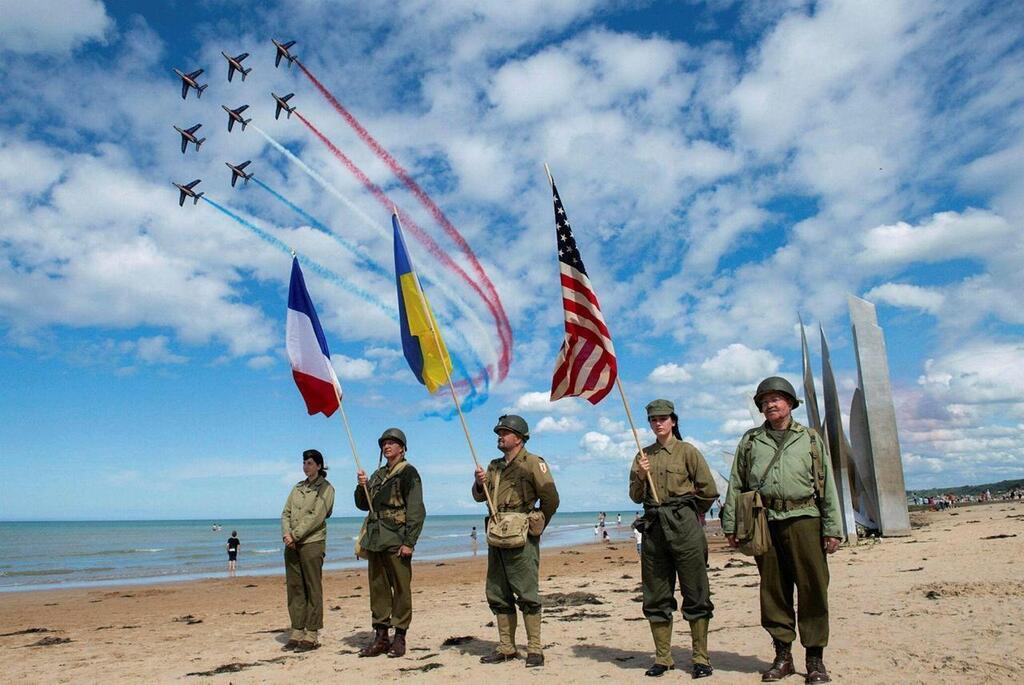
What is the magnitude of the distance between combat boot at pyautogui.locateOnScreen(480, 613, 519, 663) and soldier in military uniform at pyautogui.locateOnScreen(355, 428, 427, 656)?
97cm

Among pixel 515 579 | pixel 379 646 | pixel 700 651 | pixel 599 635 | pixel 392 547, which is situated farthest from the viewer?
pixel 599 635

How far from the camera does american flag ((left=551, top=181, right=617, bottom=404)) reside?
6738 millimetres

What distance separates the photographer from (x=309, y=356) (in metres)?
8.48

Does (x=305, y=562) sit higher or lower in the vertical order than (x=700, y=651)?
higher

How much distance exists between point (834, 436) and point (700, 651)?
16346 millimetres

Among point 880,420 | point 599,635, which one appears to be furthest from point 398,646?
point 880,420

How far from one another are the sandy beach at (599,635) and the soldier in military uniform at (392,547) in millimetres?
317

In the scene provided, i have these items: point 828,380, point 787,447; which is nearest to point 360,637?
point 787,447

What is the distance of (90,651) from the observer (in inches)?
341

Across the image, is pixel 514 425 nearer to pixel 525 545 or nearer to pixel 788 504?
pixel 525 545

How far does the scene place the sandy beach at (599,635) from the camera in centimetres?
550

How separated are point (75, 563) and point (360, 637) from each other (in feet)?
110

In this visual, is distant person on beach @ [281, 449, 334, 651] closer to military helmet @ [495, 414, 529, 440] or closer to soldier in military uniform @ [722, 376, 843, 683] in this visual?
military helmet @ [495, 414, 529, 440]

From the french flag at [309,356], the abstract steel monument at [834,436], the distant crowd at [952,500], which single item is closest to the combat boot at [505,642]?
the french flag at [309,356]
